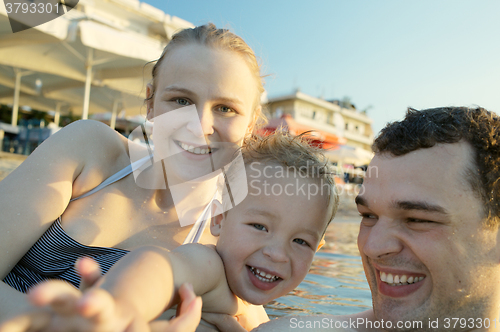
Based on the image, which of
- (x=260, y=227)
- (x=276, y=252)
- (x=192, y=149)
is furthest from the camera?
(x=192, y=149)

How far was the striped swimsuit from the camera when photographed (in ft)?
5.99

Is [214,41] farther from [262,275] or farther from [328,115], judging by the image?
[328,115]

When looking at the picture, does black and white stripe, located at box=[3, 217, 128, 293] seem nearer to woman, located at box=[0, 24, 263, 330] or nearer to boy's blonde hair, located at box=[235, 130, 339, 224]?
woman, located at box=[0, 24, 263, 330]

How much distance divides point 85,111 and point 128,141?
8320 mm

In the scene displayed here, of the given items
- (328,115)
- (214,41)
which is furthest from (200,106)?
(328,115)

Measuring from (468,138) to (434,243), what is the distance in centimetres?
52

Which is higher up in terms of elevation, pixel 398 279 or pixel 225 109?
pixel 225 109

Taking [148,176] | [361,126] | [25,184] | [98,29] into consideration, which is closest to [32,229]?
[25,184]

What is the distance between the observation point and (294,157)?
6.95 ft

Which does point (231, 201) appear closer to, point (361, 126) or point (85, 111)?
point (85, 111)

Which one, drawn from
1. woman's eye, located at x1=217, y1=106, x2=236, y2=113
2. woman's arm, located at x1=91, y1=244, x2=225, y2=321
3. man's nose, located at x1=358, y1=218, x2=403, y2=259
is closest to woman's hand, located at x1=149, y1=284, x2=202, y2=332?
woman's arm, located at x1=91, y1=244, x2=225, y2=321

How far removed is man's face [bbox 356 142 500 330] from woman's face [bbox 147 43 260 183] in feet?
3.05

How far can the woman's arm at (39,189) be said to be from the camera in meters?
1.68

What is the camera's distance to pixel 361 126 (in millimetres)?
51281
